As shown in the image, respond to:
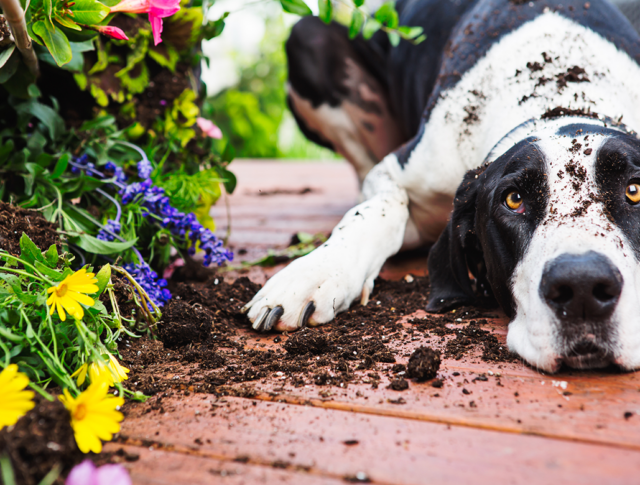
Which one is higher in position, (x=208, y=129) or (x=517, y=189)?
(x=208, y=129)

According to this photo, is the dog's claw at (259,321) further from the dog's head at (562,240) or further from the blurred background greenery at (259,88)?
the blurred background greenery at (259,88)

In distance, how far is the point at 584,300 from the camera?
3.87 ft

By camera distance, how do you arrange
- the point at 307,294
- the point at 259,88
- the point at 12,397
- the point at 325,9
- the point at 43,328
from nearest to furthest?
the point at 12,397 → the point at 43,328 → the point at 307,294 → the point at 325,9 → the point at 259,88

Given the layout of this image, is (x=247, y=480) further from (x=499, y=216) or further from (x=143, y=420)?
(x=499, y=216)

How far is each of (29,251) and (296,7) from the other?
1.40m

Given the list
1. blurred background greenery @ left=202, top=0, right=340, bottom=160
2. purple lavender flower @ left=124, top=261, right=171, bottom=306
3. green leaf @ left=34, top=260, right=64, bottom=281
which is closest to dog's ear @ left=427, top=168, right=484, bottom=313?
purple lavender flower @ left=124, top=261, right=171, bottom=306

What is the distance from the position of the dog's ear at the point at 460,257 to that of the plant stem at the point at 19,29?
141cm

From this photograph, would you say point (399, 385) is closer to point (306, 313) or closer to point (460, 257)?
point (306, 313)

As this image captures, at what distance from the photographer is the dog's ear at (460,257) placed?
177 cm

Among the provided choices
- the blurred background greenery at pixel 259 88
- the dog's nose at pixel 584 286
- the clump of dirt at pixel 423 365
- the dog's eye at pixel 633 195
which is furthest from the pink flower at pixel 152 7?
the blurred background greenery at pixel 259 88

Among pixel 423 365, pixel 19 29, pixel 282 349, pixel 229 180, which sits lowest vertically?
pixel 282 349

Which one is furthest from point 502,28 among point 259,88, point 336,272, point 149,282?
point 259,88

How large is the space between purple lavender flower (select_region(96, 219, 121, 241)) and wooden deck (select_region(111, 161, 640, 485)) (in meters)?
0.76

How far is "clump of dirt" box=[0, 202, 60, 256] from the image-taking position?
4.81 ft
